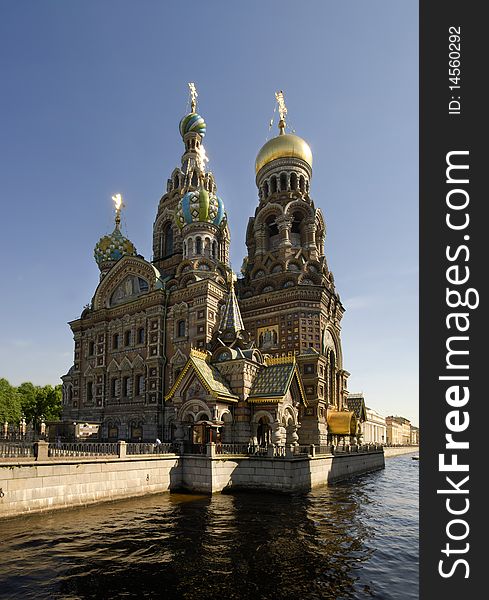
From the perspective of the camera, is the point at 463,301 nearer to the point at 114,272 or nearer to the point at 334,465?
the point at 334,465

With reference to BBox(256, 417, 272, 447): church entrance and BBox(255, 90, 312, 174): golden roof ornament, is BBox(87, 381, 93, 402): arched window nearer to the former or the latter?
BBox(256, 417, 272, 447): church entrance

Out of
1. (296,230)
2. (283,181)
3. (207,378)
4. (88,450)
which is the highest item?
(283,181)

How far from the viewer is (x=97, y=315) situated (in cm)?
4206

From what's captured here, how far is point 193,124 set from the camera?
4872cm

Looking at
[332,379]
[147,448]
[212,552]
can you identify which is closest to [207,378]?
[147,448]

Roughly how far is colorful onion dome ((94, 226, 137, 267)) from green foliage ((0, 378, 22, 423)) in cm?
1943

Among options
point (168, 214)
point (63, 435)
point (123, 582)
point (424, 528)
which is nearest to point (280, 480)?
point (123, 582)

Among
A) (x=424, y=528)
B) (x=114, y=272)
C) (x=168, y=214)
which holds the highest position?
(x=168, y=214)

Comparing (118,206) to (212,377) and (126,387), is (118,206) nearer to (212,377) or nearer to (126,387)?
(126,387)

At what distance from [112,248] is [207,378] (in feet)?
87.6

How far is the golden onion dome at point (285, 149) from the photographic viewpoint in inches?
1719

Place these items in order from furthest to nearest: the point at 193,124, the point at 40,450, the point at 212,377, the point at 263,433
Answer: the point at 193,124, the point at 263,433, the point at 212,377, the point at 40,450

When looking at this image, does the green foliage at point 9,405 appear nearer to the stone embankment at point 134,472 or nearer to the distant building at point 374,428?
the stone embankment at point 134,472

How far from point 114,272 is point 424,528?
38679 mm
